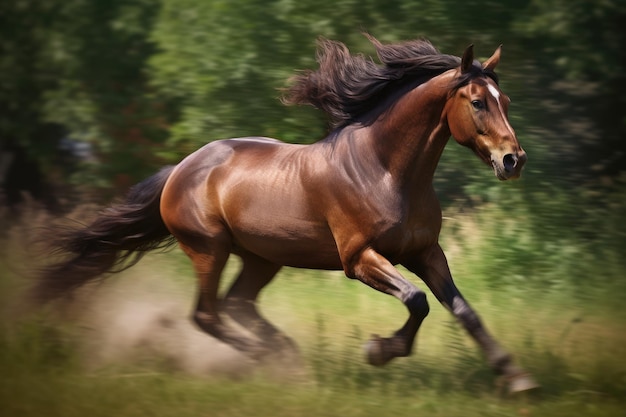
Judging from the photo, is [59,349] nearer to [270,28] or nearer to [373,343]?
[373,343]

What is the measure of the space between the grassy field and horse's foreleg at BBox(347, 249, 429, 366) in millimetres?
275

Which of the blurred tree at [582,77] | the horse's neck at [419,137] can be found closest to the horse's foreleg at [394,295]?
the horse's neck at [419,137]

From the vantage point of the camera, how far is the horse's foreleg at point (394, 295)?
215 inches

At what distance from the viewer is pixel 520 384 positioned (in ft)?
17.7

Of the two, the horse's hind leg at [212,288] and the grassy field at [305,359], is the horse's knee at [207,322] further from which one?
the grassy field at [305,359]

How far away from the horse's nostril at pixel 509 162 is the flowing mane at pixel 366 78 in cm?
80

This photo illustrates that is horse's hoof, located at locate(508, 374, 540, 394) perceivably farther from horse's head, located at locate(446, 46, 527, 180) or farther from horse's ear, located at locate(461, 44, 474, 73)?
horse's ear, located at locate(461, 44, 474, 73)

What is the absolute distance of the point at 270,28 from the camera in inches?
370

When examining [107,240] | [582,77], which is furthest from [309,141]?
[107,240]

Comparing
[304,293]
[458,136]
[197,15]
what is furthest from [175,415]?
[197,15]

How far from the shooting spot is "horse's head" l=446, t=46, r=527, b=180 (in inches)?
205

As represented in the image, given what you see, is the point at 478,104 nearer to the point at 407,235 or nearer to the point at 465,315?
the point at 407,235

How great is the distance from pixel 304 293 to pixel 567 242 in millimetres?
2522

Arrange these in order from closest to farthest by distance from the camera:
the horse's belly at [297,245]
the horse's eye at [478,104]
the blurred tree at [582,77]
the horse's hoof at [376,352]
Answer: the horse's eye at [478,104], the horse's hoof at [376,352], the horse's belly at [297,245], the blurred tree at [582,77]
